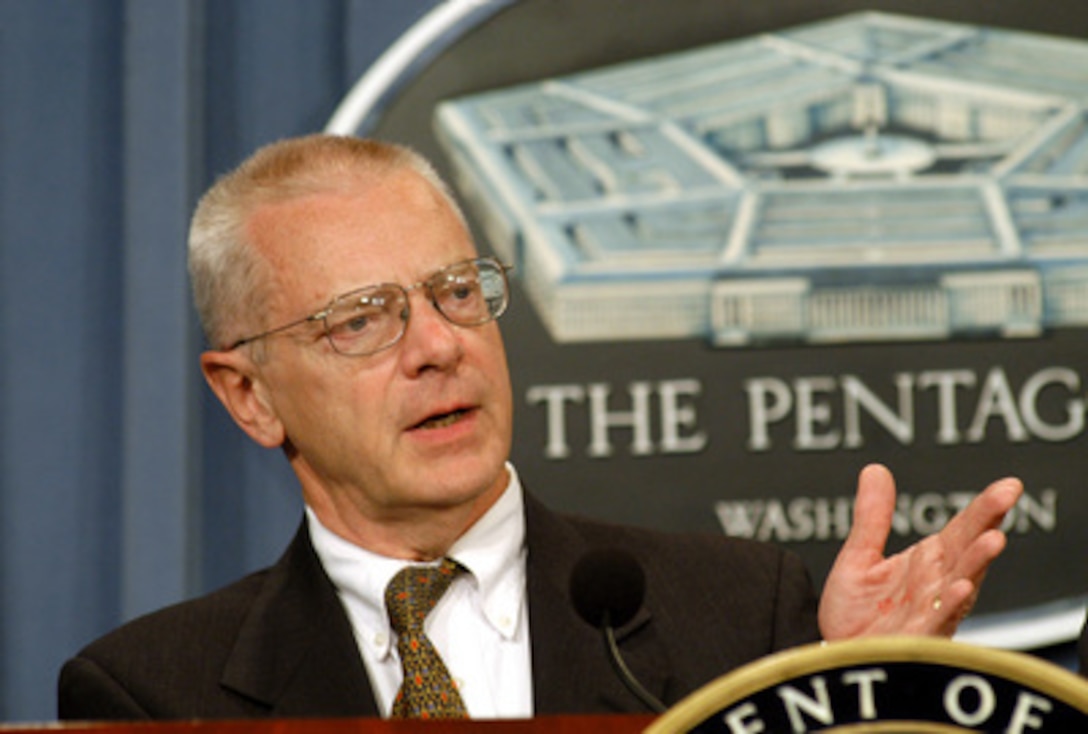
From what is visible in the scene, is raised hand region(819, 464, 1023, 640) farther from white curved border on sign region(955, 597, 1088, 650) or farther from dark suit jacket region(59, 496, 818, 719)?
white curved border on sign region(955, 597, 1088, 650)

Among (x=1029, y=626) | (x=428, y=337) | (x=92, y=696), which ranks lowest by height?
(x=1029, y=626)

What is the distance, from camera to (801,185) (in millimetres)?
2406

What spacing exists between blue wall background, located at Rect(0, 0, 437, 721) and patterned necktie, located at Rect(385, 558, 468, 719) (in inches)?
34.8

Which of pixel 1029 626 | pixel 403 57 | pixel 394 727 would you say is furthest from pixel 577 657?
pixel 403 57

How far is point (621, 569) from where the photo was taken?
121cm

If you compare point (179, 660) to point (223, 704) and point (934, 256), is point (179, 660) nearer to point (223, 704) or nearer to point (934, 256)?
point (223, 704)

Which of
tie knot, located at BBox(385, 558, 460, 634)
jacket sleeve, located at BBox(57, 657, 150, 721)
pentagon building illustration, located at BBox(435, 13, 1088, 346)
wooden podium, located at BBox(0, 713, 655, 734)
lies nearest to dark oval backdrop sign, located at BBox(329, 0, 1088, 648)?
pentagon building illustration, located at BBox(435, 13, 1088, 346)

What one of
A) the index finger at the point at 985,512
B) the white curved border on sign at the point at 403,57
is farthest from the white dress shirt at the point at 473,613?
the white curved border on sign at the point at 403,57

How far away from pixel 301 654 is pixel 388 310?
35cm

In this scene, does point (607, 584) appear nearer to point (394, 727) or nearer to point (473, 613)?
point (394, 727)

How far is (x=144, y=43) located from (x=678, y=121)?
0.83 meters

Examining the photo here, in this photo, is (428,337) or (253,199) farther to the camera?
(253,199)

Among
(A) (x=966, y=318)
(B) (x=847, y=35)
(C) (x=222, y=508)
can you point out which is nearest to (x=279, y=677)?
(C) (x=222, y=508)

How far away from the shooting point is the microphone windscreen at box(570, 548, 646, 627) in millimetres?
1209
